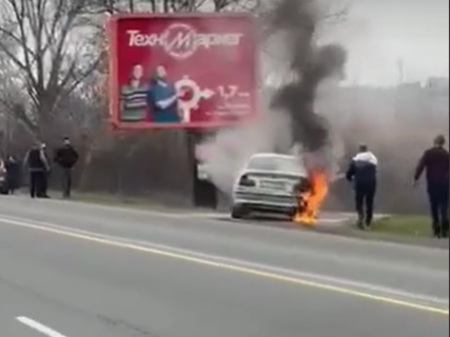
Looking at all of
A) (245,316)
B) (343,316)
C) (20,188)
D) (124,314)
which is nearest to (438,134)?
(343,316)

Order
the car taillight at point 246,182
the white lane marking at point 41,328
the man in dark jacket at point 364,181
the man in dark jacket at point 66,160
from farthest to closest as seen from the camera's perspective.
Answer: the white lane marking at point 41,328
the man in dark jacket at point 66,160
the car taillight at point 246,182
the man in dark jacket at point 364,181

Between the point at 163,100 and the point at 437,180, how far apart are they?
1.72 ft

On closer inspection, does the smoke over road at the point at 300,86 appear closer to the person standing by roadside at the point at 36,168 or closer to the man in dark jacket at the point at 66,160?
the man in dark jacket at the point at 66,160

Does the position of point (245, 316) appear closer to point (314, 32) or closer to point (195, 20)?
point (195, 20)

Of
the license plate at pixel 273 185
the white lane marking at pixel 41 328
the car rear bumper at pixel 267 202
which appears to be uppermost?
the license plate at pixel 273 185

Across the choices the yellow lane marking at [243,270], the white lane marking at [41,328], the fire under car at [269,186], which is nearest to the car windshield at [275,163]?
the fire under car at [269,186]

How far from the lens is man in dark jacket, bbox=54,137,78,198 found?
2672mm

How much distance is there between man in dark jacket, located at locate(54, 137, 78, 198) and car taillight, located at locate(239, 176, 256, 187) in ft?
3.03

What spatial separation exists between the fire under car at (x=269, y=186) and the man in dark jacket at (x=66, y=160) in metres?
0.86

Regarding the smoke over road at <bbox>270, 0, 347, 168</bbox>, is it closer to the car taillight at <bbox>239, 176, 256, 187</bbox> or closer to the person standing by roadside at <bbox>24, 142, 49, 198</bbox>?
the car taillight at <bbox>239, 176, 256, 187</bbox>

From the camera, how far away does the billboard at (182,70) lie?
143 centimetres

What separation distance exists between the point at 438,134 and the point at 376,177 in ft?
2.13

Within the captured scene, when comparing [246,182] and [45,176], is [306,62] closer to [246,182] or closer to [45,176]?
[246,182]

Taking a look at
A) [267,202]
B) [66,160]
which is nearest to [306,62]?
[267,202]
